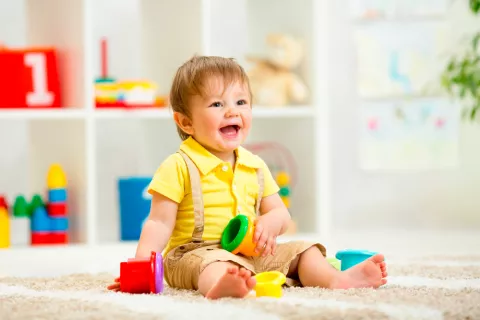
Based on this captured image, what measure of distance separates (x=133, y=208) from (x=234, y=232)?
3.27ft

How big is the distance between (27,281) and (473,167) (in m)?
1.99

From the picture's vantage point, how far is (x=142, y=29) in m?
2.76

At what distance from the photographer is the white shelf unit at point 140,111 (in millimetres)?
2434

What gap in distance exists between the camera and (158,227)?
153 centimetres

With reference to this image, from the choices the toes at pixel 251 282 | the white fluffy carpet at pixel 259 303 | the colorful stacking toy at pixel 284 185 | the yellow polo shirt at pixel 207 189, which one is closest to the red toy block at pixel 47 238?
the colorful stacking toy at pixel 284 185

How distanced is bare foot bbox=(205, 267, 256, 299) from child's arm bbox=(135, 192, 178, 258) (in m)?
0.23

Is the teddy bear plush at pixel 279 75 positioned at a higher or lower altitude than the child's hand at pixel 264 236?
Answer: higher

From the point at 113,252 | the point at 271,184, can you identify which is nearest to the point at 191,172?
the point at 271,184

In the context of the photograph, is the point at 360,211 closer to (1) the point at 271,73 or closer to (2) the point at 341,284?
(1) the point at 271,73

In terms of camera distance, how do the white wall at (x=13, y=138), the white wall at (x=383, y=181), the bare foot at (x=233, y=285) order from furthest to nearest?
the white wall at (x=383, y=181), the white wall at (x=13, y=138), the bare foot at (x=233, y=285)

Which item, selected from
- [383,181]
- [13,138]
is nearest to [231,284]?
[13,138]

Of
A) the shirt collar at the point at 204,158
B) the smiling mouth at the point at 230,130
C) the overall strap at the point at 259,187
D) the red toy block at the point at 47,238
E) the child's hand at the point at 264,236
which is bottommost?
the red toy block at the point at 47,238

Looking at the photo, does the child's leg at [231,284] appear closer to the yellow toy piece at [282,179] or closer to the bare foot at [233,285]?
the bare foot at [233,285]

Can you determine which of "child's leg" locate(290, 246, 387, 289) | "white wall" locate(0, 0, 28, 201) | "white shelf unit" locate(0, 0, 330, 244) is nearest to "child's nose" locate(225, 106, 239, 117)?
"child's leg" locate(290, 246, 387, 289)
